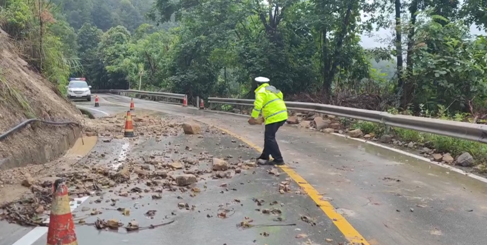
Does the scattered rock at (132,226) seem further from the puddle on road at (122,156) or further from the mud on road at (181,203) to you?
the puddle on road at (122,156)

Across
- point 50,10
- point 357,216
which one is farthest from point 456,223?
point 50,10

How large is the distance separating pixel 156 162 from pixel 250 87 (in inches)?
737

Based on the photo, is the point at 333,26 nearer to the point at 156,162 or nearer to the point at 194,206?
the point at 156,162

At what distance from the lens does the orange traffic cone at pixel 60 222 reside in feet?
11.9

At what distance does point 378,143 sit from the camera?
1087 centimetres

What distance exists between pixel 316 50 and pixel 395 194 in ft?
59.0

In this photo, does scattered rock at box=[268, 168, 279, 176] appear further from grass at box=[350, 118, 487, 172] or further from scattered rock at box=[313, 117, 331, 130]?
scattered rock at box=[313, 117, 331, 130]

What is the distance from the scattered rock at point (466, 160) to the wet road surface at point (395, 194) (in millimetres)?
529

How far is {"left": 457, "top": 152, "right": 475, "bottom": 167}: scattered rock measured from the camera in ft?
26.1

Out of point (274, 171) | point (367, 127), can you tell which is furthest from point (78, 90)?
point (274, 171)

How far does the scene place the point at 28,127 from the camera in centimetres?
883

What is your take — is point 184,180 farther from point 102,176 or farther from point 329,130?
point 329,130

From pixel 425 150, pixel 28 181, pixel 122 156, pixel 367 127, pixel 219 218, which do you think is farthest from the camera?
pixel 367 127

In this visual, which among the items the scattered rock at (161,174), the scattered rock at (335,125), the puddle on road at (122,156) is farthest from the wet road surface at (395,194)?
the scattered rock at (335,125)
